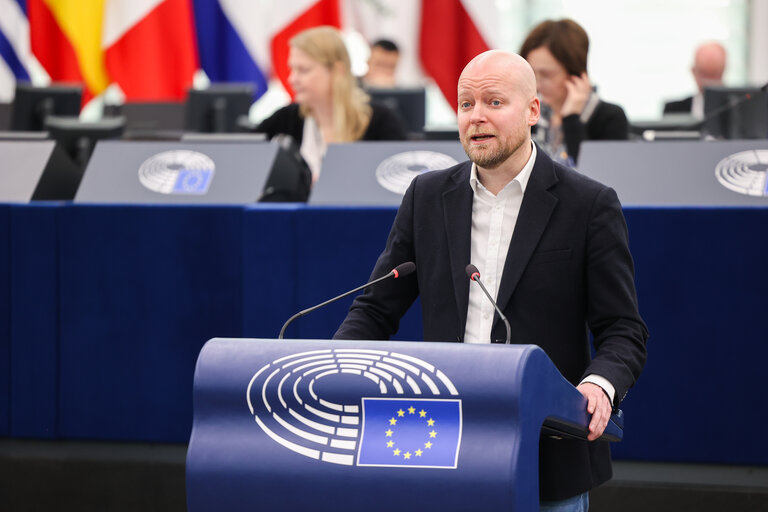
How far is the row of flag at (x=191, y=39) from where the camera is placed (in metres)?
8.08

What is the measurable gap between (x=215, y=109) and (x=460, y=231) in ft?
13.4

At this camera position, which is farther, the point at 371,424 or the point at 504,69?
the point at 504,69

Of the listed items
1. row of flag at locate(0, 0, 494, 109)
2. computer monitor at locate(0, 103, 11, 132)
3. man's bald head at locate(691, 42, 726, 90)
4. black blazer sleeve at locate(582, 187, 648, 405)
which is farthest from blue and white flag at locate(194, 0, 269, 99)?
black blazer sleeve at locate(582, 187, 648, 405)

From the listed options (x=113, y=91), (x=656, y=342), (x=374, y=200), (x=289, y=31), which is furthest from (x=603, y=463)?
(x=113, y=91)

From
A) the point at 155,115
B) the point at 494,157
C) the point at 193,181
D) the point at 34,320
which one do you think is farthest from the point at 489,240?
the point at 155,115

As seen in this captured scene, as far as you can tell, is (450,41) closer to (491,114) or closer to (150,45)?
(150,45)

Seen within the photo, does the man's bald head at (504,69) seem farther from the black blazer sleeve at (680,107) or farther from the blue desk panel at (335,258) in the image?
the black blazer sleeve at (680,107)

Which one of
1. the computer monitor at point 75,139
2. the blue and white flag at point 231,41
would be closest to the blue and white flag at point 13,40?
the blue and white flag at point 231,41

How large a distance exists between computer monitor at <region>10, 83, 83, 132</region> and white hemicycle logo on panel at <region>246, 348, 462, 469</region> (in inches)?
162

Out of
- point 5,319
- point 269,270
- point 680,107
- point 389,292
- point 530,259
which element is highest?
point 680,107

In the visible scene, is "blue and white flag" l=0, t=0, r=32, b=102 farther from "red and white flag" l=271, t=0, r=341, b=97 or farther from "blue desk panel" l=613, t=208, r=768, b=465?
"blue desk panel" l=613, t=208, r=768, b=465

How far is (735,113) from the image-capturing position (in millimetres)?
4391

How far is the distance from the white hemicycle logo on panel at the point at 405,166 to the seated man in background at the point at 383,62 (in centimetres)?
397

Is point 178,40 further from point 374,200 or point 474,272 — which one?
point 474,272
